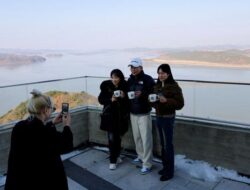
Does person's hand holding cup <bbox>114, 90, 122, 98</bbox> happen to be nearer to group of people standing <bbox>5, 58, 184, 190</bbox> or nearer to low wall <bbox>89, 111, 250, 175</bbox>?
group of people standing <bbox>5, 58, 184, 190</bbox>

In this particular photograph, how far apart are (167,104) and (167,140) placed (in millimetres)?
504

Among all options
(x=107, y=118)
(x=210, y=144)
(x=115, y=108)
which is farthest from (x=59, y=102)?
(x=210, y=144)

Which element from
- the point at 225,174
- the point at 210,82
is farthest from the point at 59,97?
the point at 225,174

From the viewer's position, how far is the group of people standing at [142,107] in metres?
4.08

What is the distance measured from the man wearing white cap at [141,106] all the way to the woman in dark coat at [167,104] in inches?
8.7

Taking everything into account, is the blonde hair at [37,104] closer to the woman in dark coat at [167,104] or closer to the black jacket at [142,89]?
the woman in dark coat at [167,104]

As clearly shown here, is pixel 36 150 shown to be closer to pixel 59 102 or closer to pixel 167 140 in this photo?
pixel 167 140

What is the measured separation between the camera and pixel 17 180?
2299 mm

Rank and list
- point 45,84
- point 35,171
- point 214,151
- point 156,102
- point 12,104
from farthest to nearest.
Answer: point 45,84 < point 12,104 < point 214,151 < point 156,102 < point 35,171

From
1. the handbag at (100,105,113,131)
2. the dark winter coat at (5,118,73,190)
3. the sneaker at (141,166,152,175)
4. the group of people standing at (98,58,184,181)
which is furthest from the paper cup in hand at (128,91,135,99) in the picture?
the dark winter coat at (5,118,73,190)

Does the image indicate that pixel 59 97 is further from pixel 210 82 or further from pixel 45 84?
pixel 210 82

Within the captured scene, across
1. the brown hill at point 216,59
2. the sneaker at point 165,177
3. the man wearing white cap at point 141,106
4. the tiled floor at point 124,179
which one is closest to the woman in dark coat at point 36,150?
the tiled floor at point 124,179

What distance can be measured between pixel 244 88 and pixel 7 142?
354cm

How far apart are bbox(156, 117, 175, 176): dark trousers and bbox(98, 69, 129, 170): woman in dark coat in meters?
0.69
